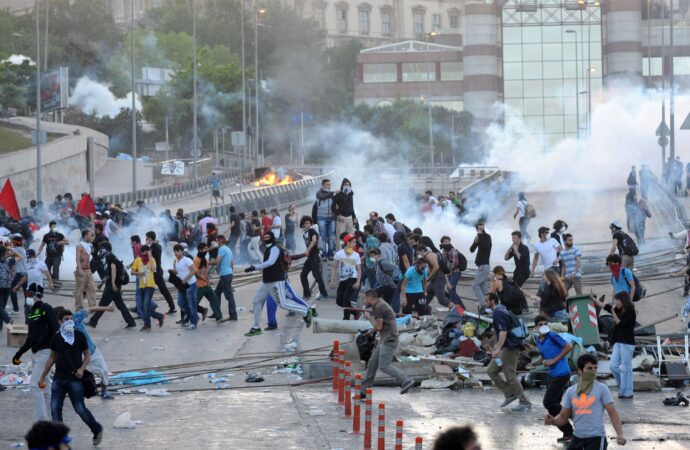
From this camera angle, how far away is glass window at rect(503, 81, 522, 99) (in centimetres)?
9818

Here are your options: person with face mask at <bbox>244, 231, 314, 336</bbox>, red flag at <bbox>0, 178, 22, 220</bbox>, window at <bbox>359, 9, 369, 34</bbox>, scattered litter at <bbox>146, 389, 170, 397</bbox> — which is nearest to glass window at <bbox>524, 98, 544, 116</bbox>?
window at <bbox>359, 9, 369, 34</bbox>

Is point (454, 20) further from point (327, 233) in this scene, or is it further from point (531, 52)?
point (327, 233)

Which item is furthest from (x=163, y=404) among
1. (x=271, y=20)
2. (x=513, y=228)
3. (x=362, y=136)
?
(x=271, y=20)

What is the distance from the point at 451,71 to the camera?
344 ft

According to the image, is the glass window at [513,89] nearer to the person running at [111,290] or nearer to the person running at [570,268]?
the person running at [570,268]

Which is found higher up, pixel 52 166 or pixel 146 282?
pixel 52 166

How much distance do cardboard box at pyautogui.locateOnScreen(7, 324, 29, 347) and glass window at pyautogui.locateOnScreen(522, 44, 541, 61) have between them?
8084cm

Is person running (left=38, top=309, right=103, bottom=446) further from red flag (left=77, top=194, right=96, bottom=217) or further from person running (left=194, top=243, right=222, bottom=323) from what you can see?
red flag (left=77, top=194, right=96, bottom=217)

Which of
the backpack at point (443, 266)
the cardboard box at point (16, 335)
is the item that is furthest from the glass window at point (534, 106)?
the cardboard box at point (16, 335)

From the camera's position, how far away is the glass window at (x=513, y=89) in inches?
3865

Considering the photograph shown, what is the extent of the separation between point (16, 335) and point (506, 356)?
7.83 m

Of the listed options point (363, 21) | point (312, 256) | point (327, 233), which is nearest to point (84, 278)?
point (312, 256)

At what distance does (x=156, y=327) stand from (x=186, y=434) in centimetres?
806

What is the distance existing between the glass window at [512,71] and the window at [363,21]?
146ft
